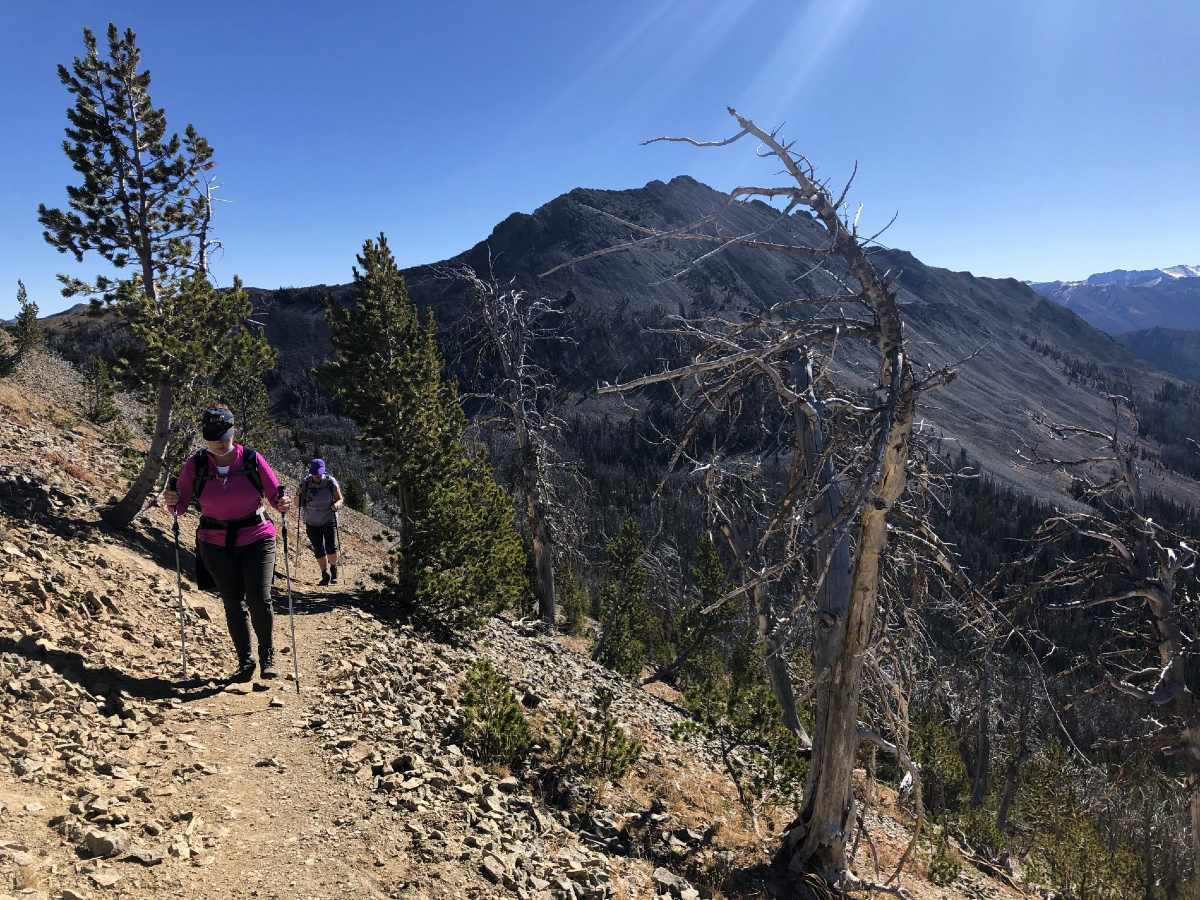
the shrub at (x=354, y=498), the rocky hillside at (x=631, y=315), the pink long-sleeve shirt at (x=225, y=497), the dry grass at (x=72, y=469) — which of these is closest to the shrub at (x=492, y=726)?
the pink long-sleeve shirt at (x=225, y=497)

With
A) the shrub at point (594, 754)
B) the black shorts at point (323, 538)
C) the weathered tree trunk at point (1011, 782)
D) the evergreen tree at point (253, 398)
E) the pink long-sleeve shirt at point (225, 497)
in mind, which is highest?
the evergreen tree at point (253, 398)

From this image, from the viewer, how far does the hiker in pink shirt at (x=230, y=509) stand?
5.69 m

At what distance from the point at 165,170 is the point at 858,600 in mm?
11662

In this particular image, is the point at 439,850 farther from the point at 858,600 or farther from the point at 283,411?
the point at 283,411

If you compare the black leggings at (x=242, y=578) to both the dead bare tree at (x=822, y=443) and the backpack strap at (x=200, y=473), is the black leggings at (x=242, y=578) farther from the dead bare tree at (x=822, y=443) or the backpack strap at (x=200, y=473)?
the dead bare tree at (x=822, y=443)

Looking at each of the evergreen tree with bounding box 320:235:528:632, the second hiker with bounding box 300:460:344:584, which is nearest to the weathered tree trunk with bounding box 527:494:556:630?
the evergreen tree with bounding box 320:235:528:632

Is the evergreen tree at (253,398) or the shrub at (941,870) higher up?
the evergreen tree at (253,398)

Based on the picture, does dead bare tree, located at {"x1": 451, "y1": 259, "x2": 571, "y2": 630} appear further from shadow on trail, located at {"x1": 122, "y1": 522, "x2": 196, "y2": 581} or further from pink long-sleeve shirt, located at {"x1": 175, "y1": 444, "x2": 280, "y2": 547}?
pink long-sleeve shirt, located at {"x1": 175, "y1": 444, "x2": 280, "y2": 547}

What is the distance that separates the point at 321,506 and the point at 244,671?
5019 millimetres

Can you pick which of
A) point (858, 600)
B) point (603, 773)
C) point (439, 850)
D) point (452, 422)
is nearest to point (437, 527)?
point (452, 422)

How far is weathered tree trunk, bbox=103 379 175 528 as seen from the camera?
1009 centimetres

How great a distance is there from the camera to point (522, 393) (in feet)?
56.1

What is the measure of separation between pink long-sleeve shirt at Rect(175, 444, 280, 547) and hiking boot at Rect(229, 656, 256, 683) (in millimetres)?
1247

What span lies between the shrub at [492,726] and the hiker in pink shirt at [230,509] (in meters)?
2.16
